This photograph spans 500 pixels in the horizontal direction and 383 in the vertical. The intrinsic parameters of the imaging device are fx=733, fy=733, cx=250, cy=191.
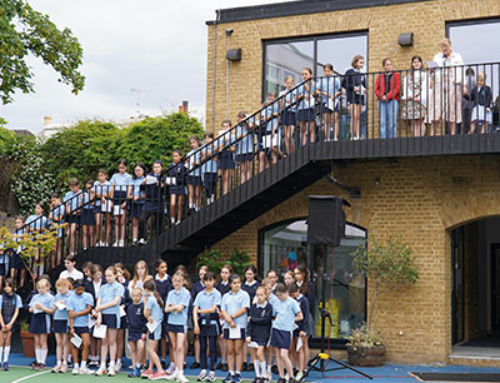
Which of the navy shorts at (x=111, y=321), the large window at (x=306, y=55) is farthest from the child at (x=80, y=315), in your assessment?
the large window at (x=306, y=55)

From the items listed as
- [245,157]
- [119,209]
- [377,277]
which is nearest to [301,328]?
[377,277]

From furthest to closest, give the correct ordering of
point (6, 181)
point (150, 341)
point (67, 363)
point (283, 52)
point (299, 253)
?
point (6, 181)
point (283, 52)
point (299, 253)
point (67, 363)
point (150, 341)

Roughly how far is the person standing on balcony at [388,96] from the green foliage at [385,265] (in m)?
2.14

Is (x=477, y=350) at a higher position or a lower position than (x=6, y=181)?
lower

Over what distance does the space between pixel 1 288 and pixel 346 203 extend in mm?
7110

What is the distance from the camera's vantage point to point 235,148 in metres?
14.0

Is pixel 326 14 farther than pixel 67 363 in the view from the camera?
Yes

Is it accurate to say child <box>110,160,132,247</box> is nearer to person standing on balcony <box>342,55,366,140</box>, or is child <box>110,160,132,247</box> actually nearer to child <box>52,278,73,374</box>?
child <box>52,278,73,374</box>

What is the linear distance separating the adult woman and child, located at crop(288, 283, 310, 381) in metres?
3.72

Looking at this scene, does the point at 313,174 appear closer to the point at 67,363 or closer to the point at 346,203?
the point at 346,203

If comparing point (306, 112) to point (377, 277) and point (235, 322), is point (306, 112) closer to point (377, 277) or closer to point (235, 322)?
point (377, 277)

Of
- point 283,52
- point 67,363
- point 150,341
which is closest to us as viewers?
point 150,341

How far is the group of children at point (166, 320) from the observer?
452 inches

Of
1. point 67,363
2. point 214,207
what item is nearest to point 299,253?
point 214,207
